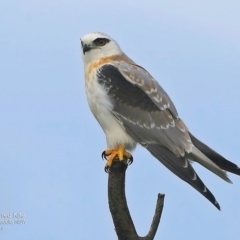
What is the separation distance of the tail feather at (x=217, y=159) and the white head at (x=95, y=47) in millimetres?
1400

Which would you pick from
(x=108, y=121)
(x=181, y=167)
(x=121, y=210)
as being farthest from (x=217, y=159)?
(x=121, y=210)

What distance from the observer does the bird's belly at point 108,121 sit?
6.66 m

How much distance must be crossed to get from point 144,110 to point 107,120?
41 cm

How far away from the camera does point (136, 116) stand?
6.82 m

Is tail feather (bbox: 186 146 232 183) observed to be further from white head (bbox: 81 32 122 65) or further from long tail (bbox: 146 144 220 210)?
white head (bbox: 81 32 122 65)

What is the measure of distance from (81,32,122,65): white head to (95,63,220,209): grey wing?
0.98 ft

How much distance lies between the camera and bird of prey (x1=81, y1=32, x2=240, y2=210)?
6.50 metres

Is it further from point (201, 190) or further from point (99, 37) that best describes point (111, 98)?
point (201, 190)

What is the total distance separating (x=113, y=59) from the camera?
7.21 m

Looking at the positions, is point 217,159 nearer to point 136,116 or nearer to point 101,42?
point 136,116

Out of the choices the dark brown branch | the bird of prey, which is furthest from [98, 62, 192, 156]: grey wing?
the dark brown branch

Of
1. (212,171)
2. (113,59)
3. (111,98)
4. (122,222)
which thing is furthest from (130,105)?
(122,222)

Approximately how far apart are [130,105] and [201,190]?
54.2 inches

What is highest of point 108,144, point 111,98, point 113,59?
point 113,59
